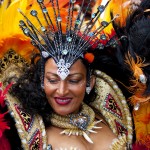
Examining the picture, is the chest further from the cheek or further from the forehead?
the forehead

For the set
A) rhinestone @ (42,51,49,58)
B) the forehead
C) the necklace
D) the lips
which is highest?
rhinestone @ (42,51,49,58)

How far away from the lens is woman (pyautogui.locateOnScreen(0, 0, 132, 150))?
2910 mm

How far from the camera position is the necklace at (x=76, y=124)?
3.02m

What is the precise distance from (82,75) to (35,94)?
31 centimetres

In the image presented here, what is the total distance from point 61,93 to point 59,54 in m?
0.23

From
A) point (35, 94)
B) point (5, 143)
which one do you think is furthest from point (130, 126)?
point (5, 143)

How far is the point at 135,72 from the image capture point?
300 cm

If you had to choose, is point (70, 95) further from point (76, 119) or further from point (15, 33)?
point (15, 33)

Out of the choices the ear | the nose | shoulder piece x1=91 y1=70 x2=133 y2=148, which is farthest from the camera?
shoulder piece x1=91 y1=70 x2=133 y2=148

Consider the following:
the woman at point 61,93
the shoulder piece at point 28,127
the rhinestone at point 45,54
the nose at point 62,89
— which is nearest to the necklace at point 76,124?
the woman at point 61,93

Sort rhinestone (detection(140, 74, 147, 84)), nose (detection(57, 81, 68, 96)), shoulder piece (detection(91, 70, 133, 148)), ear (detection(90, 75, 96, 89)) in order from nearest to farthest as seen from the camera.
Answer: nose (detection(57, 81, 68, 96))
rhinestone (detection(140, 74, 147, 84))
ear (detection(90, 75, 96, 89))
shoulder piece (detection(91, 70, 133, 148))

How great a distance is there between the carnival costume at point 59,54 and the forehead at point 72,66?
3cm

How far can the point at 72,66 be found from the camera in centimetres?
292

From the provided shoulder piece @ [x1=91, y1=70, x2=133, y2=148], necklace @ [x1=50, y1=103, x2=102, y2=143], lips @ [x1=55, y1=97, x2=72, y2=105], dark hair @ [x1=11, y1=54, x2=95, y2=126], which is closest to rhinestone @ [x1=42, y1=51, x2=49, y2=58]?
dark hair @ [x1=11, y1=54, x2=95, y2=126]
